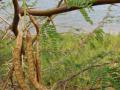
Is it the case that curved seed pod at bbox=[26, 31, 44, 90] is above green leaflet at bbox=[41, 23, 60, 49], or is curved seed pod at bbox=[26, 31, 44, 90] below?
below

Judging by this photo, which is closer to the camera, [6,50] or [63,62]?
[63,62]

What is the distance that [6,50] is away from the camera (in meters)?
1.85

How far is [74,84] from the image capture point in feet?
5.55

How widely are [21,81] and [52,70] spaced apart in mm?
1277

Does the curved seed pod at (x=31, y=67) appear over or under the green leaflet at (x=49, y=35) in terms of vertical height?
under

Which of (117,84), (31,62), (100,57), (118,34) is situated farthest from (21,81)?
(118,34)

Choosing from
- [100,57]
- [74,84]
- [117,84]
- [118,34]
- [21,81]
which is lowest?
[118,34]

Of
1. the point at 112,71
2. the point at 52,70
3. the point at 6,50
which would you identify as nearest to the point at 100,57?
the point at 52,70

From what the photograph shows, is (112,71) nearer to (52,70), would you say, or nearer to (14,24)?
(14,24)

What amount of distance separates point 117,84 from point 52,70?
1019mm

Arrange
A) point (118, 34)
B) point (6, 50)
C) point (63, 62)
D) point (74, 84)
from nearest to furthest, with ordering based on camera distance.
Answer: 1. point (63, 62)
2. point (74, 84)
3. point (6, 50)
4. point (118, 34)

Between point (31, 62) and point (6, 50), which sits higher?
point (31, 62)

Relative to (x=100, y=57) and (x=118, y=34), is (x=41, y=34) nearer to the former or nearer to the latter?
(x=100, y=57)

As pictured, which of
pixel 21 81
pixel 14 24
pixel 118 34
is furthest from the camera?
pixel 118 34
